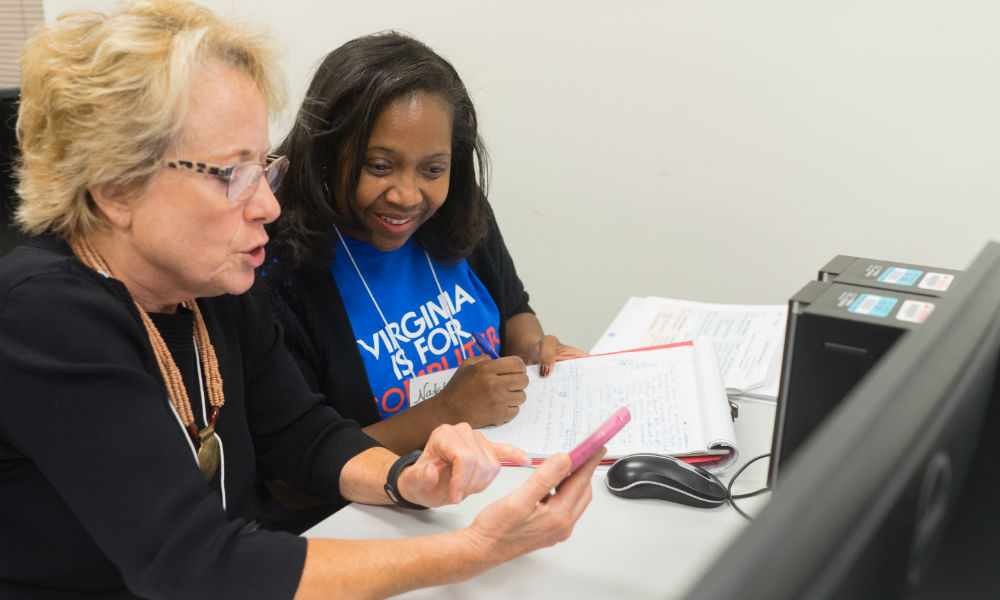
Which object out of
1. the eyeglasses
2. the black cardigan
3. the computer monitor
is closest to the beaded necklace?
the eyeglasses

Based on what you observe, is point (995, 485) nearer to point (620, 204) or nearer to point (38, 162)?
point (38, 162)

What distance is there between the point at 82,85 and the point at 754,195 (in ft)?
5.56

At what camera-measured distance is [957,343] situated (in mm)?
452

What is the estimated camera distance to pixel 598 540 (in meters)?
0.91

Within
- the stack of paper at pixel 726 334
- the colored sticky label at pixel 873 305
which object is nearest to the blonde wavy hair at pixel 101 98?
the colored sticky label at pixel 873 305

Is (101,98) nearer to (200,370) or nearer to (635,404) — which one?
(200,370)

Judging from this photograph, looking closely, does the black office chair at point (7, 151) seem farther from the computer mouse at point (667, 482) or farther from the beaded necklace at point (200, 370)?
the computer mouse at point (667, 482)

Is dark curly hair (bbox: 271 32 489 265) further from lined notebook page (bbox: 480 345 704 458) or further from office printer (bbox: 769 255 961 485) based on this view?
office printer (bbox: 769 255 961 485)

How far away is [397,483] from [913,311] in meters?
0.56

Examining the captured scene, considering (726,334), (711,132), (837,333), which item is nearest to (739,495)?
(837,333)

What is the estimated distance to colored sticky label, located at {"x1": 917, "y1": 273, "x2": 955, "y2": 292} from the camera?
817mm

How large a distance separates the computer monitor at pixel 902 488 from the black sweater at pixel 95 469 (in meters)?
0.54

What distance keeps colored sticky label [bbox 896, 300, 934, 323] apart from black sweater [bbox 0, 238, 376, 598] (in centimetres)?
59

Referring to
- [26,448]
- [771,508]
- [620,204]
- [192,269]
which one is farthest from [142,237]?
[620,204]
